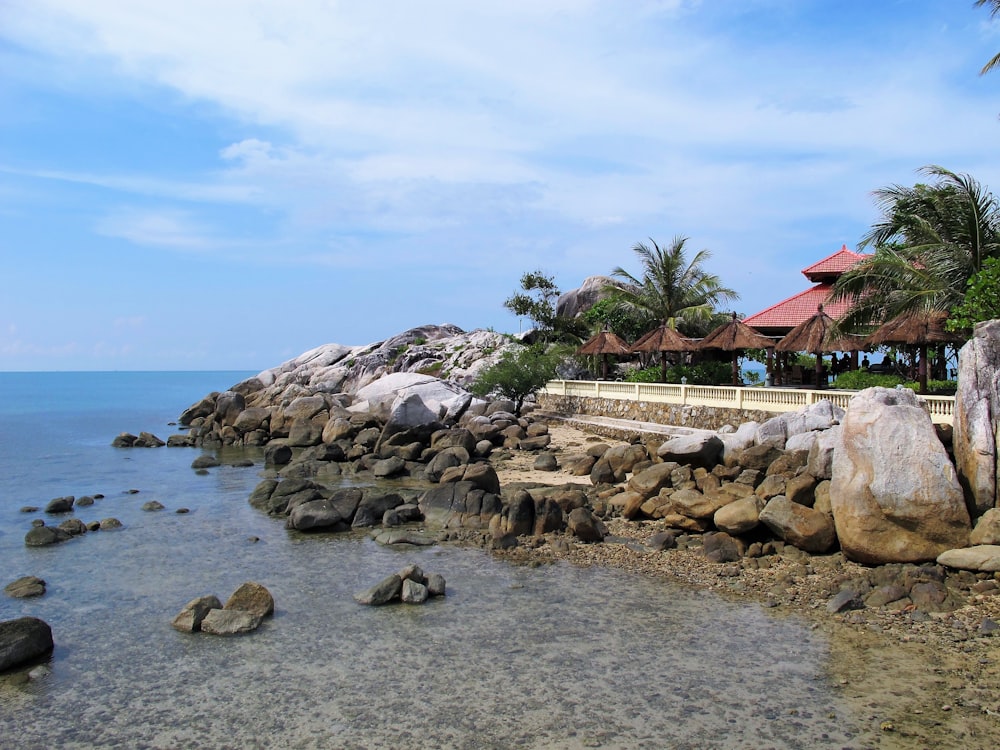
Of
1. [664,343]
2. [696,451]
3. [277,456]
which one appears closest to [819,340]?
[664,343]

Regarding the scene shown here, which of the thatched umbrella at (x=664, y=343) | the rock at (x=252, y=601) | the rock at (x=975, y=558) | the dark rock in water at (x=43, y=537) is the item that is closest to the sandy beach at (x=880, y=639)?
the rock at (x=975, y=558)

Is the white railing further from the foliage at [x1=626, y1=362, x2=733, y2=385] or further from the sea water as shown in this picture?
the sea water

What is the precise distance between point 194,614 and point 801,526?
10590mm

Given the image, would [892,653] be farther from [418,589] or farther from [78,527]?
[78,527]

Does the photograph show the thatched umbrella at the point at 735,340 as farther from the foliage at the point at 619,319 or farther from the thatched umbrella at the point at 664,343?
the foliage at the point at 619,319

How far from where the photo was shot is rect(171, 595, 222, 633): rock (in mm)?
12492

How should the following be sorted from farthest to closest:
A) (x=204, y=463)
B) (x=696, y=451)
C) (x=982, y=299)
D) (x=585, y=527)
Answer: (x=204, y=463) → (x=696, y=451) → (x=982, y=299) → (x=585, y=527)

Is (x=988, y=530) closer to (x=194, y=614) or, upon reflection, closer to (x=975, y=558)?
(x=975, y=558)

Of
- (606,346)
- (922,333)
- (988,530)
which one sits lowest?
(988,530)

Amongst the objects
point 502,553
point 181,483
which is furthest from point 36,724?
point 181,483

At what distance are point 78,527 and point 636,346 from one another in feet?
75.8

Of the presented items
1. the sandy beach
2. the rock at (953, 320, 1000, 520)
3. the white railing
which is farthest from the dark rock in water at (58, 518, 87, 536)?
the rock at (953, 320, 1000, 520)

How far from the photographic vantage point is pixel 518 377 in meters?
37.8

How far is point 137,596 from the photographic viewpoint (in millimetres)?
14578
